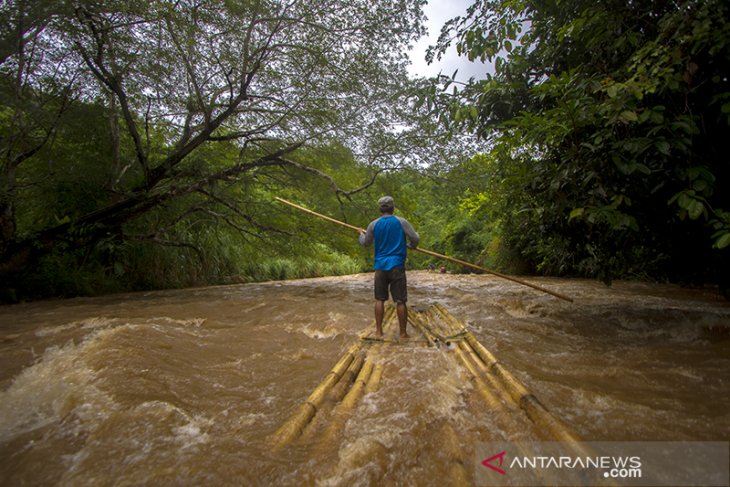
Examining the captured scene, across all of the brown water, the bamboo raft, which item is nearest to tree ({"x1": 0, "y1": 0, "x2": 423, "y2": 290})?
the brown water

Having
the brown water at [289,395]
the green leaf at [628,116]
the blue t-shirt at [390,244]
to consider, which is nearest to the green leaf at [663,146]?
the green leaf at [628,116]

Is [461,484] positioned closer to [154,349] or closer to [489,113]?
[154,349]

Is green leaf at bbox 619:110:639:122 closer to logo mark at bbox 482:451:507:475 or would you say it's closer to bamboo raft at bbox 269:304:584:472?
bamboo raft at bbox 269:304:584:472

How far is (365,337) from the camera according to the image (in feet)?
10.2

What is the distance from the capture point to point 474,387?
6.49 feet

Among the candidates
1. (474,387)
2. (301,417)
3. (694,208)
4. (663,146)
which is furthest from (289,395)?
(663,146)

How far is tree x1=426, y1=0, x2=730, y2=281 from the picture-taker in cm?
221

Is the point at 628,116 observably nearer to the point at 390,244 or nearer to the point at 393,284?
the point at 390,244

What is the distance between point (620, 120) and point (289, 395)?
2747 millimetres

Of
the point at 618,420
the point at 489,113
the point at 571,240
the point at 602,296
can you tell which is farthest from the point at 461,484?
the point at 602,296

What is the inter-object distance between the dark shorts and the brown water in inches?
21.6

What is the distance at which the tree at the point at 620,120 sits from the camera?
2213 mm

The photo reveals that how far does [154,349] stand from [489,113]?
4.44 m

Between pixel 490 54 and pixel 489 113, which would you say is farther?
pixel 489 113
